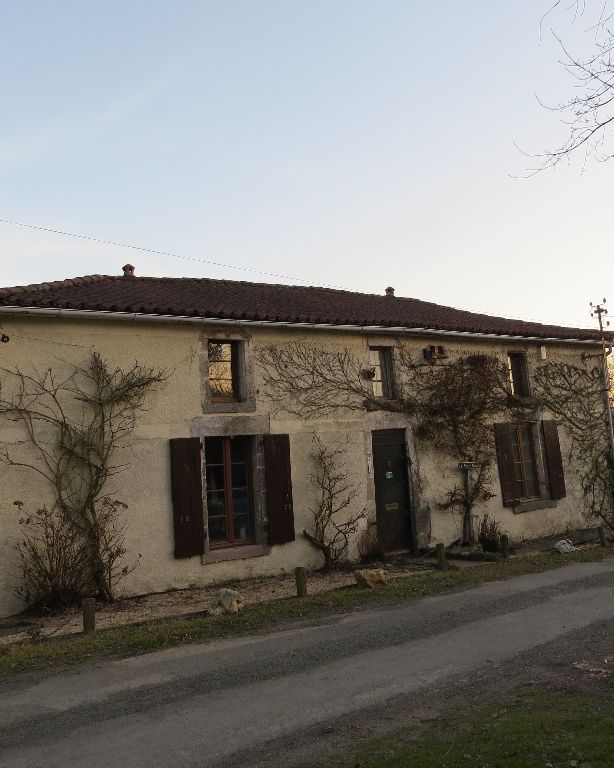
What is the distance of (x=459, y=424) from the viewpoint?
13.1m

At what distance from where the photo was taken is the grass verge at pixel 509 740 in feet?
12.1

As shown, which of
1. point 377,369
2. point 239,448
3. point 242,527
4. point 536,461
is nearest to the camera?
point 242,527

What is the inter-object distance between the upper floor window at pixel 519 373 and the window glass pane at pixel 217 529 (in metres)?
7.57

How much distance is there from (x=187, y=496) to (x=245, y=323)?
114 inches

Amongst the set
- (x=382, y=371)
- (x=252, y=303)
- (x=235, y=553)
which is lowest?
(x=235, y=553)

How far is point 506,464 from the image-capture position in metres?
13.7

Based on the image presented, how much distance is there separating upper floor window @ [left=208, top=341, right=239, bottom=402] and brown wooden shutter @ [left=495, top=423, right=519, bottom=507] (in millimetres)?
5939

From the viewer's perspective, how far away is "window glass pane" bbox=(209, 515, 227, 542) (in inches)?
404

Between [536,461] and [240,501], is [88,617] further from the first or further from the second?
[536,461]

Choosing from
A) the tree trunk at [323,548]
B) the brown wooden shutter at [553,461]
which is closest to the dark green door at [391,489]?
the tree trunk at [323,548]

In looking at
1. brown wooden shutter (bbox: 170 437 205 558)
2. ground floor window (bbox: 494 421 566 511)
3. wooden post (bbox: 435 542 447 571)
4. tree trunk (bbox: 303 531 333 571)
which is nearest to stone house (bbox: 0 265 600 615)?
brown wooden shutter (bbox: 170 437 205 558)

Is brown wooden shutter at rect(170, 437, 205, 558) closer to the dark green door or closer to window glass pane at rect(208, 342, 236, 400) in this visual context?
window glass pane at rect(208, 342, 236, 400)

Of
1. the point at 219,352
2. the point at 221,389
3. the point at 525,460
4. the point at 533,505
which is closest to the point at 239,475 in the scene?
the point at 221,389

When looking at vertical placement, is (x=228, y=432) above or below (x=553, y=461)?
above
